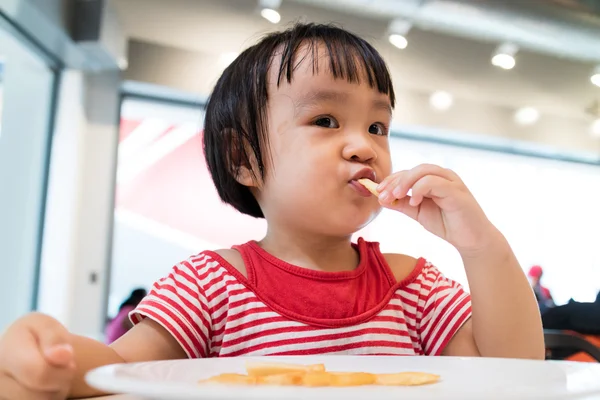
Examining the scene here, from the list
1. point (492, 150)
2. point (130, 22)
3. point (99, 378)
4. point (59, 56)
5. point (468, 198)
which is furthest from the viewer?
point (492, 150)

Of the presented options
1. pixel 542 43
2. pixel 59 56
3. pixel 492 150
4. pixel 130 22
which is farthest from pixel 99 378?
pixel 492 150

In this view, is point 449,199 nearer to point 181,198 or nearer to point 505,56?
point 505,56

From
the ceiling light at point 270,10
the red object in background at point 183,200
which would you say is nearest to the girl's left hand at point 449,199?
the ceiling light at point 270,10

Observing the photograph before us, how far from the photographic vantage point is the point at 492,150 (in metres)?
5.19

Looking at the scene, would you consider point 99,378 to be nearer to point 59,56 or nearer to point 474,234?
point 474,234

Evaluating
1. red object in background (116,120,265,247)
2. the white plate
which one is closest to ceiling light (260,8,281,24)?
red object in background (116,120,265,247)

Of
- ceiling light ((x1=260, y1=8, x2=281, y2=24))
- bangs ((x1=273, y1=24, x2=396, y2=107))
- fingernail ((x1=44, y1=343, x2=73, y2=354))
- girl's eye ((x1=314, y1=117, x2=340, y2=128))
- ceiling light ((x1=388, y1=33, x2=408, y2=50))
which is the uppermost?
ceiling light ((x1=260, y1=8, x2=281, y2=24))

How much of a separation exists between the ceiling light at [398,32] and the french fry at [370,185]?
116 inches

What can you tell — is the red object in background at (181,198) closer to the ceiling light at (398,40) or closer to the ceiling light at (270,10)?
the ceiling light at (270,10)

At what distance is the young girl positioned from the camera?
65 cm

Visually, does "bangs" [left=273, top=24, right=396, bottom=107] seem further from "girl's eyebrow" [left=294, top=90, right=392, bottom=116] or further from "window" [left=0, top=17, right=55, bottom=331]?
"window" [left=0, top=17, right=55, bottom=331]

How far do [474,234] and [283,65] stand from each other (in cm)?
36

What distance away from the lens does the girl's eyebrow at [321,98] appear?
2.50 ft

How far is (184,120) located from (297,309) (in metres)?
3.97
